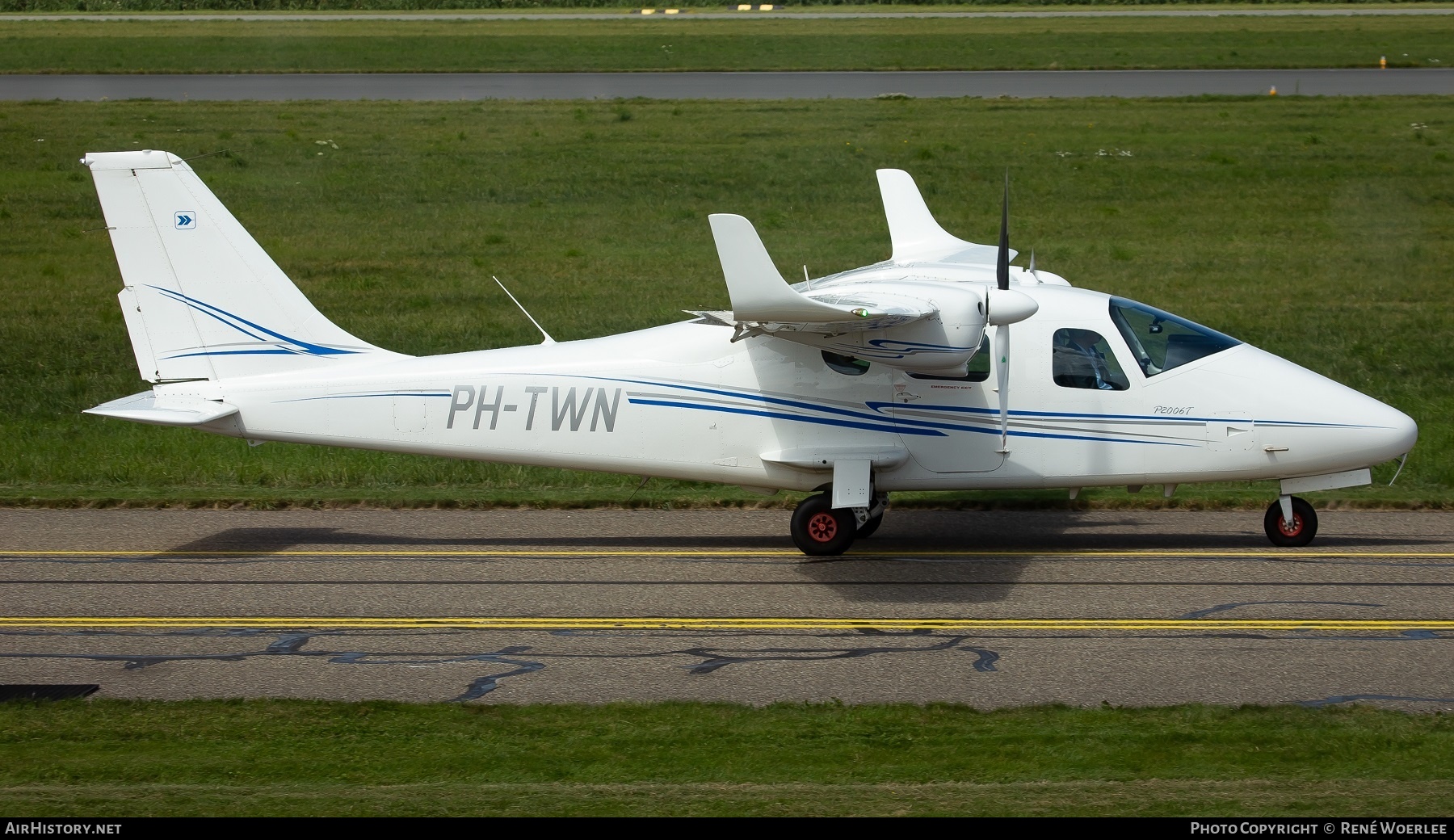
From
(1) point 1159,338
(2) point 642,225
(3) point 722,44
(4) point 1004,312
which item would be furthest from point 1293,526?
(3) point 722,44

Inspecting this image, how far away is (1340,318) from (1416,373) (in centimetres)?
320

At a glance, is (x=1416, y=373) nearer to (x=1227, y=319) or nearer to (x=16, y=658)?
(x=1227, y=319)

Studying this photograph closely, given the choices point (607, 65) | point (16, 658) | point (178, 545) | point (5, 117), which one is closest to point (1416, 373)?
point (178, 545)

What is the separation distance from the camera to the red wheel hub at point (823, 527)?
1350 centimetres

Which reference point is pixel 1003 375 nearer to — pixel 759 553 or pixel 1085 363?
pixel 1085 363

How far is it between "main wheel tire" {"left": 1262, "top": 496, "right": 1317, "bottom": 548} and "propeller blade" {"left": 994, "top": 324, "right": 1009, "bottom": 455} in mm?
2660

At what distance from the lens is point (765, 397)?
13531mm

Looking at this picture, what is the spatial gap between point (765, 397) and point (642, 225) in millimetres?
18382

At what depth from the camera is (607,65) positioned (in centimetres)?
5978

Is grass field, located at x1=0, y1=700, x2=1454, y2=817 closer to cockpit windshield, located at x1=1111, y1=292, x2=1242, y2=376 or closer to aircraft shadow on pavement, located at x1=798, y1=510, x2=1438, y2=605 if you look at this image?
aircraft shadow on pavement, located at x1=798, y1=510, x2=1438, y2=605

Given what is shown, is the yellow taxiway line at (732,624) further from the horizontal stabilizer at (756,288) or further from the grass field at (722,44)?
the grass field at (722,44)

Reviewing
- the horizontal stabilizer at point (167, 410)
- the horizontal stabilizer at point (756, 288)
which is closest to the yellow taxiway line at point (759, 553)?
the horizontal stabilizer at point (167, 410)

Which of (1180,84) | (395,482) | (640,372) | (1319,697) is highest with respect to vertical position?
(1180,84)

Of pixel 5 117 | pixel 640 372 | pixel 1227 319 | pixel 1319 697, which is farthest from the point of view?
pixel 5 117
